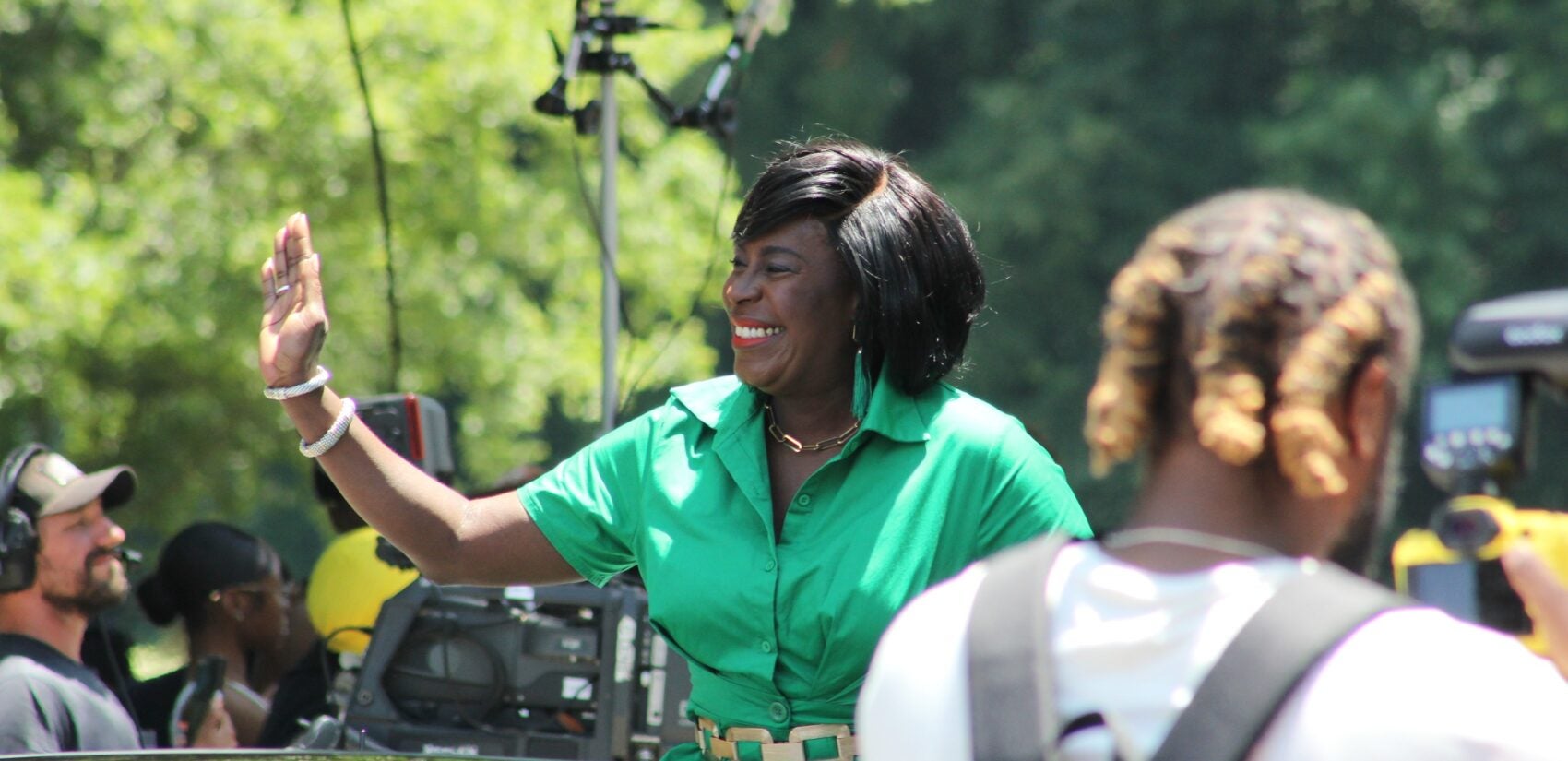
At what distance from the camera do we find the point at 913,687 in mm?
1437

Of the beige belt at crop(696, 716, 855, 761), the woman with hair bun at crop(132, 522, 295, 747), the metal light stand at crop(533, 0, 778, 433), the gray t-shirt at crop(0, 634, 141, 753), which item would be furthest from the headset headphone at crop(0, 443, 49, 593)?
the beige belt at crop(696, 716, 855, 761)

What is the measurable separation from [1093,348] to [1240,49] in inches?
147

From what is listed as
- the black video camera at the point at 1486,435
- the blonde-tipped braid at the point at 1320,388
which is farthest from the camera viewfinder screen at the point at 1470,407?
the blonde-tipped braid at the point at 1320,388

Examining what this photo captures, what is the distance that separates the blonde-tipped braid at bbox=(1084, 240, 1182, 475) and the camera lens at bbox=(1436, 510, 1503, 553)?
1.26ft

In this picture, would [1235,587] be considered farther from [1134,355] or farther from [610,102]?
[610,102]

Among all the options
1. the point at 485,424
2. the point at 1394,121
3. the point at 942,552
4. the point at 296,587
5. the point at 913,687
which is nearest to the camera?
the point at 913,687

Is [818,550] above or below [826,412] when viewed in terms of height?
below

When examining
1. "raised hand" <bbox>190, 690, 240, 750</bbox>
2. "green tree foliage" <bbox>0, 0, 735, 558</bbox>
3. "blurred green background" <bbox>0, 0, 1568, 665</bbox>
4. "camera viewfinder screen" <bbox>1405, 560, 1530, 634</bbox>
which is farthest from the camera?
"blurred green background" <bbox>0, 0, 1568, 665</bbox>

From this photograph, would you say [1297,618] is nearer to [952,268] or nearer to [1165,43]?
[952,268]

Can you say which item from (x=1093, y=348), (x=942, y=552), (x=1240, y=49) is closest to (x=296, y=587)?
(x=942, y=552)

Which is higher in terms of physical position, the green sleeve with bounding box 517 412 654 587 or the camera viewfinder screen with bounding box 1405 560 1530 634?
the green sleeve with bounding box 517 412 654 587

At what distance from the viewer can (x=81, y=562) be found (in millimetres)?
4020

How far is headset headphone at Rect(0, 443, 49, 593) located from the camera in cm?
383

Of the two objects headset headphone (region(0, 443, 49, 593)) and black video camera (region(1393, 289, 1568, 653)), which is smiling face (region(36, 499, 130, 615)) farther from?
black video camera (region(1393, 289, 1568, 653))
